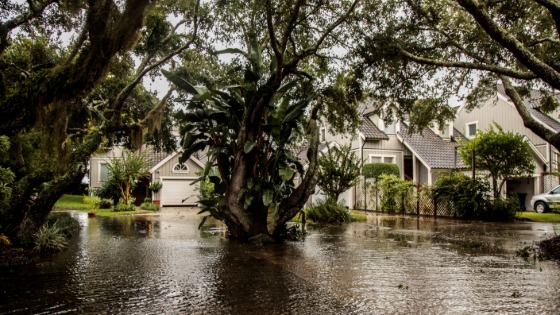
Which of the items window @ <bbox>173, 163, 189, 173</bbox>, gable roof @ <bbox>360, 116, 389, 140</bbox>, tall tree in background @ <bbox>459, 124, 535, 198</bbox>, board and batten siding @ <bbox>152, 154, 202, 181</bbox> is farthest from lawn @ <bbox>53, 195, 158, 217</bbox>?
tall tree in background @ <bbox>459, 124, 535, 198</bbox>

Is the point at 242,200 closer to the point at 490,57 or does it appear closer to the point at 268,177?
the point at 268,177

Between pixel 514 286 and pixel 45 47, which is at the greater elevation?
pixel 45 47

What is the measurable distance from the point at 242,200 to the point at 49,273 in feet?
14.4

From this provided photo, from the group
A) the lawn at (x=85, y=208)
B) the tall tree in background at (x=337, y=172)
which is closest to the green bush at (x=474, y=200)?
the tall tree in background at (x=337, y=172)

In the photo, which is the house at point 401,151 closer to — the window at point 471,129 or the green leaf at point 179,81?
the window at point 471,129

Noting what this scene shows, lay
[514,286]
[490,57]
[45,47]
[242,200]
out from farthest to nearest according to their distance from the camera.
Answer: [45,47] → [490,57] → [242,200] → [514,286]

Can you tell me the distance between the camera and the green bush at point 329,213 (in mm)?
16055

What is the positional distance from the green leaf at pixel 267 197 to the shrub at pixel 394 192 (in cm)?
1307

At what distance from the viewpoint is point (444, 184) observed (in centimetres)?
1856

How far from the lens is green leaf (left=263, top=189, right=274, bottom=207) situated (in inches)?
354

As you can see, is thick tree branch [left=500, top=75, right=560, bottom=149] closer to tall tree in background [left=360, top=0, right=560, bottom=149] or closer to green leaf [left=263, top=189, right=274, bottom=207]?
tall tree in background [left=360, top=0, right=560, bottom=149]

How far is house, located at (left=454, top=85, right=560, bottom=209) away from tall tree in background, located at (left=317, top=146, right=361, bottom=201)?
27.8 feet

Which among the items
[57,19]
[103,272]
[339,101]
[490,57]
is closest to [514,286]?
[103,272]

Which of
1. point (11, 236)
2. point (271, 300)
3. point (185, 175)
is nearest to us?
point (271, 300)
